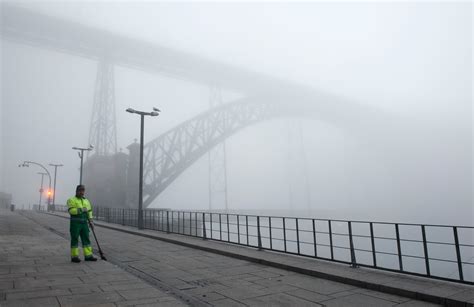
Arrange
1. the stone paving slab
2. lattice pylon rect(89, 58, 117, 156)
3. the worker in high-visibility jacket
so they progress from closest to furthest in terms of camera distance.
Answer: the stone paving slab < the worker in high-visibility jacket < lattice pylon rect(89, 58, 117, 156)

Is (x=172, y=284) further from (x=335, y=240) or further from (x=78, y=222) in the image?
(x=335, y=240)

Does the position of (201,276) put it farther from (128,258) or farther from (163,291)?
(128,258)

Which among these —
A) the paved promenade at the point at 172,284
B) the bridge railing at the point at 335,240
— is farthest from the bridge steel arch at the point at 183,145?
the paved promenade at the point at 172,284

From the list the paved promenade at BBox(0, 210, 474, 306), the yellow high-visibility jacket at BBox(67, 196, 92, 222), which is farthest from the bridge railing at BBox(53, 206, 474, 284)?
the yellow high-visibility jacket at BBox(67, 196, 92, 222)

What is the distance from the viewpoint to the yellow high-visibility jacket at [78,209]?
7730 millimetres

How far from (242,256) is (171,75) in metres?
49.5

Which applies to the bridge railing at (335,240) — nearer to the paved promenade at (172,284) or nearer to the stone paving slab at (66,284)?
the paved promenade at (172,284)

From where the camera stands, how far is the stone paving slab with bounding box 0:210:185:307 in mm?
4645

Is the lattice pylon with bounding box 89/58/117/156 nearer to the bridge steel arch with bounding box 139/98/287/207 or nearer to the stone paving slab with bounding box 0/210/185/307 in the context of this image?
the bridge steel arch with bounding box 139/98/287/207

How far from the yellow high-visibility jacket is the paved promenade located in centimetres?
106

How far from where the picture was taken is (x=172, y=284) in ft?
18.9

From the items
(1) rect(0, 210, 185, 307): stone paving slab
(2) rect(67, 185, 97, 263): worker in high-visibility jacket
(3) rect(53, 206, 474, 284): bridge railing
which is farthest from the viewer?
(2) rect(67, 185, 97, 263): worker in high-visibility jacket

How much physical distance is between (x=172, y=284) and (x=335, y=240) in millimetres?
77162

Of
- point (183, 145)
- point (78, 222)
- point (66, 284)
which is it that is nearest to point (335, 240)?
point (183, 145)
